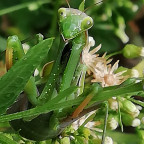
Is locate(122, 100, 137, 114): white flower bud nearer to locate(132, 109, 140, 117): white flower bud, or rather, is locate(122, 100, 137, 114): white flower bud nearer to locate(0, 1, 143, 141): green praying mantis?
locate(132, 109, 140, 117): white flower bud

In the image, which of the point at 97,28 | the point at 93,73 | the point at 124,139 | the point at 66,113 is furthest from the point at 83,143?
the point at 97,28

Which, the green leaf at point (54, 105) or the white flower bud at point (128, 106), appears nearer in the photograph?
the green leaf at point (54, 105)

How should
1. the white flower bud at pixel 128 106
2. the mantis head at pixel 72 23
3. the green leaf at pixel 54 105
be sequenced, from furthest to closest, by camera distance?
the white flower bud at pixel 128 106, the mantis head at pixel 72 23, the green leaf at pixel 54 105

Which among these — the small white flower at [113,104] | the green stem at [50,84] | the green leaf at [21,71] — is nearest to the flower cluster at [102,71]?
the small white flower at [113,104]

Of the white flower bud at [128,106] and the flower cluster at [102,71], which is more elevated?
the flower cluster at [102,71]

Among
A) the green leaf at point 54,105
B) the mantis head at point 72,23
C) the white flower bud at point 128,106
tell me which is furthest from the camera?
the white flower bud at point 128,106

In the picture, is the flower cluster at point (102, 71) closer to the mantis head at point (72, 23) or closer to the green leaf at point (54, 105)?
the mantis head at point (72, 23)

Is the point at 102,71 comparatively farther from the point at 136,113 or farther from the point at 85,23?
the point at 85,23
